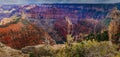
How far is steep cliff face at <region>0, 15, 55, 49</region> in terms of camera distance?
6074 millimetres

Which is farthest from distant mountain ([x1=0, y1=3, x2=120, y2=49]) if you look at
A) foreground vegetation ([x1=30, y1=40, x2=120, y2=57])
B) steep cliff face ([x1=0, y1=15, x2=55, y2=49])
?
foreground vegetation ([x1=30, y1=40, x2=120, y2=57])

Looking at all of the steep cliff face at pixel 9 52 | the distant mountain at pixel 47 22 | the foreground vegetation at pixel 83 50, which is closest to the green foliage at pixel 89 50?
the foreground vegetation at pixel 83 50

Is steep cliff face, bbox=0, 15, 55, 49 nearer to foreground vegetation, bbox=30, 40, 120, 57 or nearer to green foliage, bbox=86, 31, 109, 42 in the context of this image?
foreground vegetation, bbox=30, 40, 120, 57

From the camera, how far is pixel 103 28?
586 cm

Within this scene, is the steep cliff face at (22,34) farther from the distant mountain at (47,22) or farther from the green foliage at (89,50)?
the green foliage at (89,50)

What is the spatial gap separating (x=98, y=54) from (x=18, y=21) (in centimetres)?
131

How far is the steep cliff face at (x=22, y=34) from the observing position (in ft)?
19.9

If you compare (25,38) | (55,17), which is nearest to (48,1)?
(55,17)

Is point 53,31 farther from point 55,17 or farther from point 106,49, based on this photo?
point 106,49

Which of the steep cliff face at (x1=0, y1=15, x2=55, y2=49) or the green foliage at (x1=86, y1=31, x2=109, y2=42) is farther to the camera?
the steep cliff face at (x1=0, y1=15, x2=55, y2=49)

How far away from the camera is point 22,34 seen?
241 inches

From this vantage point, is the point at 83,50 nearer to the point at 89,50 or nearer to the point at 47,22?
the point at 89,50

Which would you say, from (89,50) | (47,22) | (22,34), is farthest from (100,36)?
(22,34)

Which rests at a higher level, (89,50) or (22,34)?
(22,34)
